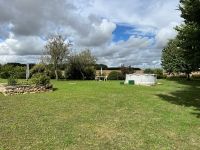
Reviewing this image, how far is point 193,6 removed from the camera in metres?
7.48

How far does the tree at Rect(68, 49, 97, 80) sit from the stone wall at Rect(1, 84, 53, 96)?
15.6 metres

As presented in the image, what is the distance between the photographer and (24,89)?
11.4m

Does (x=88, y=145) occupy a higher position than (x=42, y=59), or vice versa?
(x=42, y=59)

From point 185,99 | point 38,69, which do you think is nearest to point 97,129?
point 185,99

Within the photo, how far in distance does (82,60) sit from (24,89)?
1686 centimetres

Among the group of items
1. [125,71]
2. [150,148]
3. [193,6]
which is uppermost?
→ [193,6]

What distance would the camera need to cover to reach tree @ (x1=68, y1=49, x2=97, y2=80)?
91.4ft

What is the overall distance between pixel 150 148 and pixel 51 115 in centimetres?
367

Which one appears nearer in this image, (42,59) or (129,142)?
(129,142)

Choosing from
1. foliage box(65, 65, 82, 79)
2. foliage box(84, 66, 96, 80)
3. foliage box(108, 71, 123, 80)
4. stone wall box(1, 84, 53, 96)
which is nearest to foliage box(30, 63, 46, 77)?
foliage box(65, 65, 82, 79)

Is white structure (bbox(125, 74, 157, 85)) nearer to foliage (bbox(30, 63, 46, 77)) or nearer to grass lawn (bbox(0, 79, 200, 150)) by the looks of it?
grass lawn (bbox(0, 79, 200, 150))

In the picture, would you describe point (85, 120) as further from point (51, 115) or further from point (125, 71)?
point (125, 71)

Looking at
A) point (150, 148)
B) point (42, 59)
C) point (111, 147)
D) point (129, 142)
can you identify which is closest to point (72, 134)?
point (111, 147)

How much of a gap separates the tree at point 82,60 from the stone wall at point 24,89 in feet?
51.3
